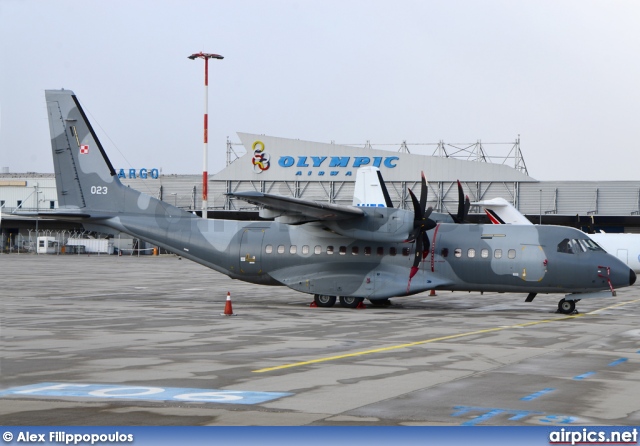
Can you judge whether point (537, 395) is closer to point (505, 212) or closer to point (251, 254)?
point (251, 254)

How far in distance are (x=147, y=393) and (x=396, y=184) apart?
7541 cm

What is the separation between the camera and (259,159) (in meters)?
88.1

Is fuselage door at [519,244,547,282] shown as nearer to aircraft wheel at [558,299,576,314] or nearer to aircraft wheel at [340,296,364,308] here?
aircraft wheel at [558,299,576,314]

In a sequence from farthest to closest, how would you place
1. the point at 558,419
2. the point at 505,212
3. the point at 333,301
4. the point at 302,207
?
the point at 505,212 → the point at 333,301 → the point at 302,207 → the point at 558,419

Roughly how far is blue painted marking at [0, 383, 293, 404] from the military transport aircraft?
15.0m

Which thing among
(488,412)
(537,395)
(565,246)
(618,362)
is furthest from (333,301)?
(488,412)

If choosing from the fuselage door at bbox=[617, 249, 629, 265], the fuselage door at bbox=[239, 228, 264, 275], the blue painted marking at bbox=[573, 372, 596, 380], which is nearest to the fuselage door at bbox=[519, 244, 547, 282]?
the fuselage door at bbox=[239, 228, 264, 275]

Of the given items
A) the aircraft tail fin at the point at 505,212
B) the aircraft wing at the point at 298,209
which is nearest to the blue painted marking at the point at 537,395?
the aircraft wing at the point at 298,209

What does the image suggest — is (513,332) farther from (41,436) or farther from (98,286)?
(98,286)

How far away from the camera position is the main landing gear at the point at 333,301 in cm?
3103

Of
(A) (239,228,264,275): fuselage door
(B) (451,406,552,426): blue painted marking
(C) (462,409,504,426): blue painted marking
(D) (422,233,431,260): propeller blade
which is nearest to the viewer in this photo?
(C) (462,409,504,426): blue painted marking

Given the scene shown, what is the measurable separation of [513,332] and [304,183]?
219 feet

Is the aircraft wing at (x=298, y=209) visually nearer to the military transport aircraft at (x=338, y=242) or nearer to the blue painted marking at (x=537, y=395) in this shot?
the military transport aircraft at (x=338, y=242)

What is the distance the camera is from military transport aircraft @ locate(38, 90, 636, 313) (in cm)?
2883
